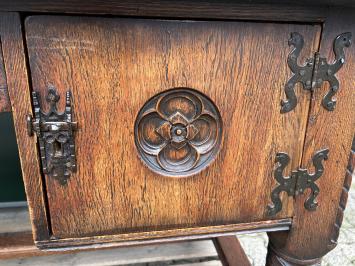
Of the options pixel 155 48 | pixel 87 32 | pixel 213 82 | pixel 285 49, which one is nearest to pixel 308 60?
pixel 285 49

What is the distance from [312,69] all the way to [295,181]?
0.25m

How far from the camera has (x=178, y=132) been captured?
0.65 m

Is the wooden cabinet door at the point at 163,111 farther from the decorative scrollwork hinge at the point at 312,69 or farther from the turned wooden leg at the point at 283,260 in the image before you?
the turned wooden leg at the point at 283,260

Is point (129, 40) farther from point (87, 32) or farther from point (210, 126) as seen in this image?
point (210, 126)

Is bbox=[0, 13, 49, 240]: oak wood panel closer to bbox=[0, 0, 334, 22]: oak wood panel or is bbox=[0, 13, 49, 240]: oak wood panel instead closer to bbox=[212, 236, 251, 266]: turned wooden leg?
bbox=[0, 0, 334, 22]: oak wood panel

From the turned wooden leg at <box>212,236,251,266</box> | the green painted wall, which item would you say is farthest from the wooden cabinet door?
the green painted wall

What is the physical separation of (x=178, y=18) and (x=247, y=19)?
126 mm

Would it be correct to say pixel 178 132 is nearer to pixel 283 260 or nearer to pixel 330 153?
pixel 330 153

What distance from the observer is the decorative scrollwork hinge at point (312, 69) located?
2.06 feet

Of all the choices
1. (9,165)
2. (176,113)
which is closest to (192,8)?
(176,113)

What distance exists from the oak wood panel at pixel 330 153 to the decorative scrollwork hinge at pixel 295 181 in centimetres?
2

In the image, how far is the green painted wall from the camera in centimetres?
142

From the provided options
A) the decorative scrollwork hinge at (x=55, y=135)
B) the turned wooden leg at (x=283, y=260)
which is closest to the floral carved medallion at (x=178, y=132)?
the decorative scrollwork hinge at (x=55, y=135)

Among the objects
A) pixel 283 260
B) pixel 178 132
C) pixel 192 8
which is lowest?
pixel 283 260
